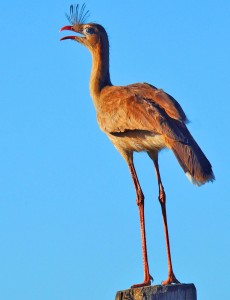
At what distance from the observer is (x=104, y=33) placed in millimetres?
11289

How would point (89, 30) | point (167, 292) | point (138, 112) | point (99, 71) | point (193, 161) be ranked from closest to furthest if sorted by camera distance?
point (167, 292) < point (193, 161) < point (138, 112) < point (99, 71) < point (89, 30)

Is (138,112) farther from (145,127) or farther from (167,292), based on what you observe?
(167,292)

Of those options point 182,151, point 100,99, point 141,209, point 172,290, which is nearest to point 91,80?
point 100,99

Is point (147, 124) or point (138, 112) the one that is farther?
point (138, 112)

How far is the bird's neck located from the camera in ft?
35.5

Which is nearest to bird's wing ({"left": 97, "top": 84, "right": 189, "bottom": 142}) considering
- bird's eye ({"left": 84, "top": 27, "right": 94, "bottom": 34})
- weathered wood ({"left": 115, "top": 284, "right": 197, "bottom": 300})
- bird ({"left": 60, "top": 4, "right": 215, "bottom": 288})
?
bird ({"left": 60, "top": 4, "right": 215, "bottom": 288})

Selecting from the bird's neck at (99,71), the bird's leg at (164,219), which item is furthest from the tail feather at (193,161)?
the bird's neck at (99,71)

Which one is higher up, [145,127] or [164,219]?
[145,127]

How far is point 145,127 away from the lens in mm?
9281

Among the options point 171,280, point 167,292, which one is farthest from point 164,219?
point 167,292

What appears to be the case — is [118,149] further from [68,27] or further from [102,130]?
[68,27]

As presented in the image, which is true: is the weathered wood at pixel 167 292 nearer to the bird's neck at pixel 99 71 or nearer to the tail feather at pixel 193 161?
the tail feather at pixel 193 161

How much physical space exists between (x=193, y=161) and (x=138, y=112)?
4.61ft

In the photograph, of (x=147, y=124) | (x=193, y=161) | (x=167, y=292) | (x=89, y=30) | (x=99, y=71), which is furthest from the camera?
(x=89, y=30)
